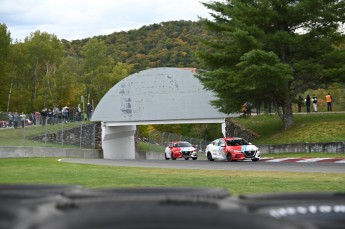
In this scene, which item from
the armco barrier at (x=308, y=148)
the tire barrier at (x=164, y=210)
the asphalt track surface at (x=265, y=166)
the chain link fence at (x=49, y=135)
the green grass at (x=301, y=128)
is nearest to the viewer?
the tire barrier at (x=164, y=210)

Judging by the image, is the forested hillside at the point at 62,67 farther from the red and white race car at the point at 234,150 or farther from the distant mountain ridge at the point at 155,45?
the red and white race car at the point at 234,150

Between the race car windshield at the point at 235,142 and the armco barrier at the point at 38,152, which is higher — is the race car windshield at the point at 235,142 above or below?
above

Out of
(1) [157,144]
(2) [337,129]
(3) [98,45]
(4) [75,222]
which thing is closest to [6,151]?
(2) [337,129]

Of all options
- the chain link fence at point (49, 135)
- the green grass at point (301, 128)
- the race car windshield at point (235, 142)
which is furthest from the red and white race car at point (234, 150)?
the chain link fence at point (49, 135)

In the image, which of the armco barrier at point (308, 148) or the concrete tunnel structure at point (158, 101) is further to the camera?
the concrete tunnel structure at point (158, 101)

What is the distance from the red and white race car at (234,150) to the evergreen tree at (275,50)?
25.5 ft

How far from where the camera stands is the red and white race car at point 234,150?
34.8 metres

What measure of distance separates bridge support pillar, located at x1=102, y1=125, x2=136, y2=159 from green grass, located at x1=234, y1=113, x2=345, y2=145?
40.1ft

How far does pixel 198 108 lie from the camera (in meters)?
54.4

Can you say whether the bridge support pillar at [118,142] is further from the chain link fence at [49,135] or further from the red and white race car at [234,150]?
the red and white race car at [234,150]

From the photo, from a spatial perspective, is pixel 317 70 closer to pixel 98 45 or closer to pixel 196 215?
pixel 196 215

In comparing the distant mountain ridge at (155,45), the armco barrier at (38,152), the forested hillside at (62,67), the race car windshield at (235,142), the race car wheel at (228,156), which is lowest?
the race car wheel at (228,156)

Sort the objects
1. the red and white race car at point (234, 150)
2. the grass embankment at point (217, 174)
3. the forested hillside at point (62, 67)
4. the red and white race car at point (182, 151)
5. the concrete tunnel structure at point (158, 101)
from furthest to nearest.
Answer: the forested hillside at point (62, 67) < the concrete tunnel structure at point (158, 101) < the red and white race car at point (182, 151) < the red and white race car at point (234, 150) < the grass embankment at point (217, 174)

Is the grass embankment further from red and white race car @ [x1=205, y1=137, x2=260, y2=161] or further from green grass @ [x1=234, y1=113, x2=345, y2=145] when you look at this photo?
red and white race car @ [x1=205, y1=137, x2=260, y2=161]
